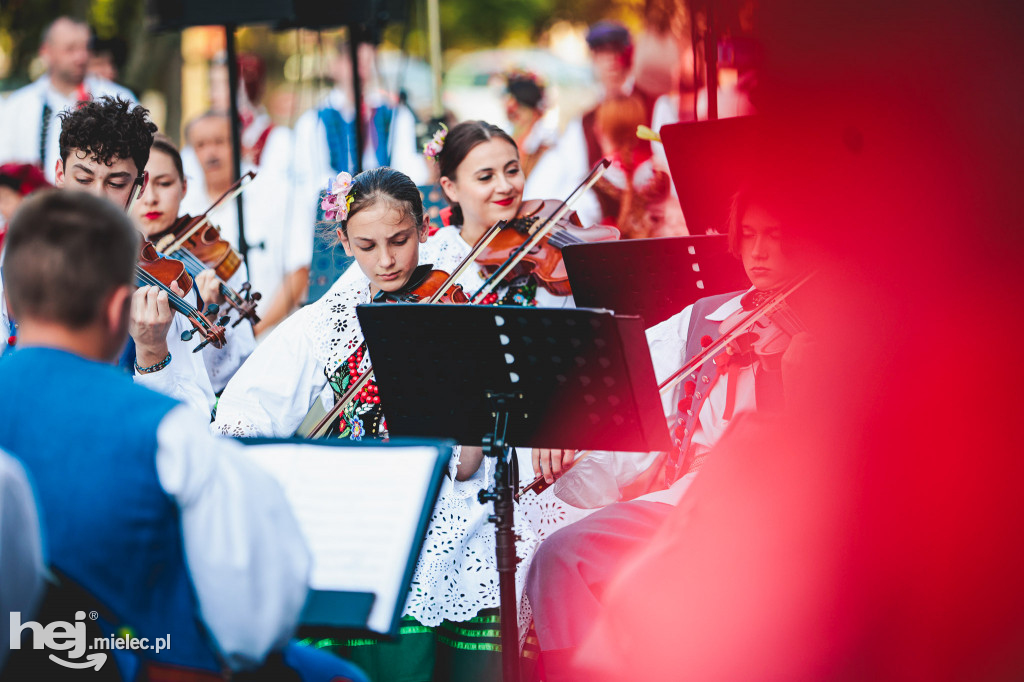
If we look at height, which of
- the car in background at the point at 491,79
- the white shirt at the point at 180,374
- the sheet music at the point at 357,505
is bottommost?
the sheet music at the point at 357,505

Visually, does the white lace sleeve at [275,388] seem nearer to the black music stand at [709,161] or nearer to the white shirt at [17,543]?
the black music stand at [709,161]

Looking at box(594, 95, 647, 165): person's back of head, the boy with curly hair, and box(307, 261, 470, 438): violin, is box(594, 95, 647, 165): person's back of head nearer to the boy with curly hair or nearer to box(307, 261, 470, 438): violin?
box(307, 261, 470, 438): violin

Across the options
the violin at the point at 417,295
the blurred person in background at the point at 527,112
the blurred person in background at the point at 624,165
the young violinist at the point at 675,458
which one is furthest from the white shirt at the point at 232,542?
the blurred person in background at the point at 527,112

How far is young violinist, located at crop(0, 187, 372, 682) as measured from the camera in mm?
1379

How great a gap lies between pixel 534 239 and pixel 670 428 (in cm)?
74

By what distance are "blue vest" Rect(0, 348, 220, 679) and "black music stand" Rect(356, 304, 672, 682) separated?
0.78 m

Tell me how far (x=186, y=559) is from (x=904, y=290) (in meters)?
1.07

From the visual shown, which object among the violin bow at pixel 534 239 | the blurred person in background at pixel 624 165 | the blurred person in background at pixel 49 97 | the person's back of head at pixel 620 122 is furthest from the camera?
the blurred person in background at pixel 49 97

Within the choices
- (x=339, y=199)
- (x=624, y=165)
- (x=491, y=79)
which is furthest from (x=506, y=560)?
(x=491, y=79)

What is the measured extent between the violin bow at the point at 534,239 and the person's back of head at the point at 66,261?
150 cm

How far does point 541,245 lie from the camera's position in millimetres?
3311

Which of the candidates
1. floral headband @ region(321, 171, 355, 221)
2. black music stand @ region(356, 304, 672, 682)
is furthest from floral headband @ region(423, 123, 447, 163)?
black music stand @ region(356, 304, 672, 682)

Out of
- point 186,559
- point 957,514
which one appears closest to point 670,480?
point 957,514

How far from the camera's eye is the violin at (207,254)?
3.45 metres
